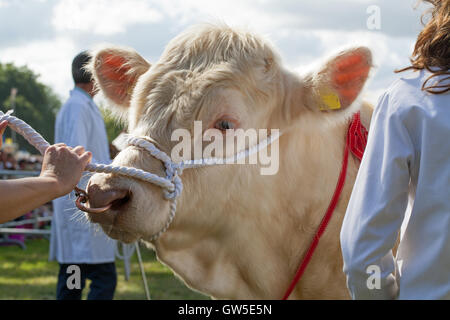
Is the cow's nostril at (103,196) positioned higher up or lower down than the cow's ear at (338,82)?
lower down

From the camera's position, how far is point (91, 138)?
17.6 feet

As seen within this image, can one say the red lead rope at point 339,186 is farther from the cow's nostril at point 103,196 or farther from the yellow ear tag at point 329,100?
the cow's nostril at point 103,196

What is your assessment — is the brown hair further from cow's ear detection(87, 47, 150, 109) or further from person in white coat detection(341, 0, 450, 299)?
cow's ear detection(87, 47, 150, 109)

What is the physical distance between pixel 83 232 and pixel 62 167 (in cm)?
336

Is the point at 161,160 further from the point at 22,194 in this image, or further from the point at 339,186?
the point at 339,186

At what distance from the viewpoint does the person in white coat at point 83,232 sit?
521cm

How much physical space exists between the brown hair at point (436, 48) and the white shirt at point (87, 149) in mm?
3865

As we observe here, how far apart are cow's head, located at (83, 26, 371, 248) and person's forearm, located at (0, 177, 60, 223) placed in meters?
0.52

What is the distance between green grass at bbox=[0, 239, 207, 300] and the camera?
326 inches

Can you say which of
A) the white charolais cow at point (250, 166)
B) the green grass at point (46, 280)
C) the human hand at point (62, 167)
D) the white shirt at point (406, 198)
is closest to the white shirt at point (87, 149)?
the white charolais cow at point (250, 166)

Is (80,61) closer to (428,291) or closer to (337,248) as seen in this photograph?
(337,248)

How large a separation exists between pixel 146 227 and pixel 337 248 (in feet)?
3.85

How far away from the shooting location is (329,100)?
3.02 m
